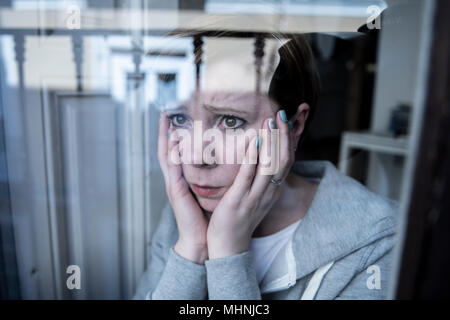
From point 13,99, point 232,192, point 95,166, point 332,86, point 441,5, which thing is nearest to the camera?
point 441,5

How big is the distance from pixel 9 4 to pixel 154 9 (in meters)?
0.34

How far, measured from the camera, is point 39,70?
856 millimetres

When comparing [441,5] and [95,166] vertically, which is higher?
[441,5]

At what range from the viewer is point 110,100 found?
94 centimetres

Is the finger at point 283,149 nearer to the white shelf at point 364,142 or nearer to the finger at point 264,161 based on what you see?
the finger at point 264,161

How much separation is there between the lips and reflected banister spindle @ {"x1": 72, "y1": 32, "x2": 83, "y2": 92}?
0.43 m

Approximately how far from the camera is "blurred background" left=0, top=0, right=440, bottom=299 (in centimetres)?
73

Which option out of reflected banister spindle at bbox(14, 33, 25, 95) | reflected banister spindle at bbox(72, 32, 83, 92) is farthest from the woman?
reflected banister spindle at bbox(14, 33, 25, 95)

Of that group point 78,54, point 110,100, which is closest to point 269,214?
point 110,100

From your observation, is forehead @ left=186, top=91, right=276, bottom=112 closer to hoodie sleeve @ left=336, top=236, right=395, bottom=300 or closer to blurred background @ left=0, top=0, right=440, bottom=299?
blurred background @ left=0, top=0, right=440, bottom=299
